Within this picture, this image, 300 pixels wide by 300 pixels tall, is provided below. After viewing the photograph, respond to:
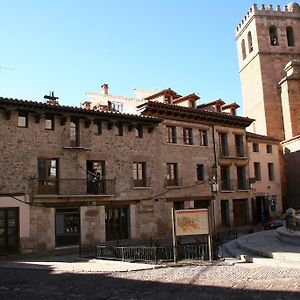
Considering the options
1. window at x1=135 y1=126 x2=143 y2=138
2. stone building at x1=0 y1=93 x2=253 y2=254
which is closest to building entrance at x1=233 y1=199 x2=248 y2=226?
stone building at x1=0 y1=93 x2=253 y2=254

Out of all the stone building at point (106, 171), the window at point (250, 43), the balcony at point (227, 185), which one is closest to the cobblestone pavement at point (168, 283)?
the stone building at point (106, 171)

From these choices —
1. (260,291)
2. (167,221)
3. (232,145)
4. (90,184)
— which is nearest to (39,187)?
(90,184)

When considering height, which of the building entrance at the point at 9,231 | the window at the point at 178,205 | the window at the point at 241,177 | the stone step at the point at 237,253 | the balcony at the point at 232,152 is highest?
the balcony at the point at 232,152

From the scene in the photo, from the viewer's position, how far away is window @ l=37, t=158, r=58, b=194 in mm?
22312

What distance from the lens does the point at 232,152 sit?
32.8 metres

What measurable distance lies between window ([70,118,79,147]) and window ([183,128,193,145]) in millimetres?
8870

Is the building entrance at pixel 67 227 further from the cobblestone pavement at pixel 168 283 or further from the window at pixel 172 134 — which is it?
the window at pixel 172 134

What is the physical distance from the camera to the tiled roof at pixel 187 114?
2770 cm

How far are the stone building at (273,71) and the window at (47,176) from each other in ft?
84.4

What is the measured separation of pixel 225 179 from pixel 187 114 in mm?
6756

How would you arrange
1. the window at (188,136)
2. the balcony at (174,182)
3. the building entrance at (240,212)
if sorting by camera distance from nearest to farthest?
the balcony at (174,182) < the window at (188,136) < the building entrance at (240,212)

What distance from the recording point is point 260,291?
34.3 ft

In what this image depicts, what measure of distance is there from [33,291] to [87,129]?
13.7m

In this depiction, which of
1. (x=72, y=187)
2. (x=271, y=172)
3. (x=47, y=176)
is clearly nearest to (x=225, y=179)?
(x=271, y=172)
